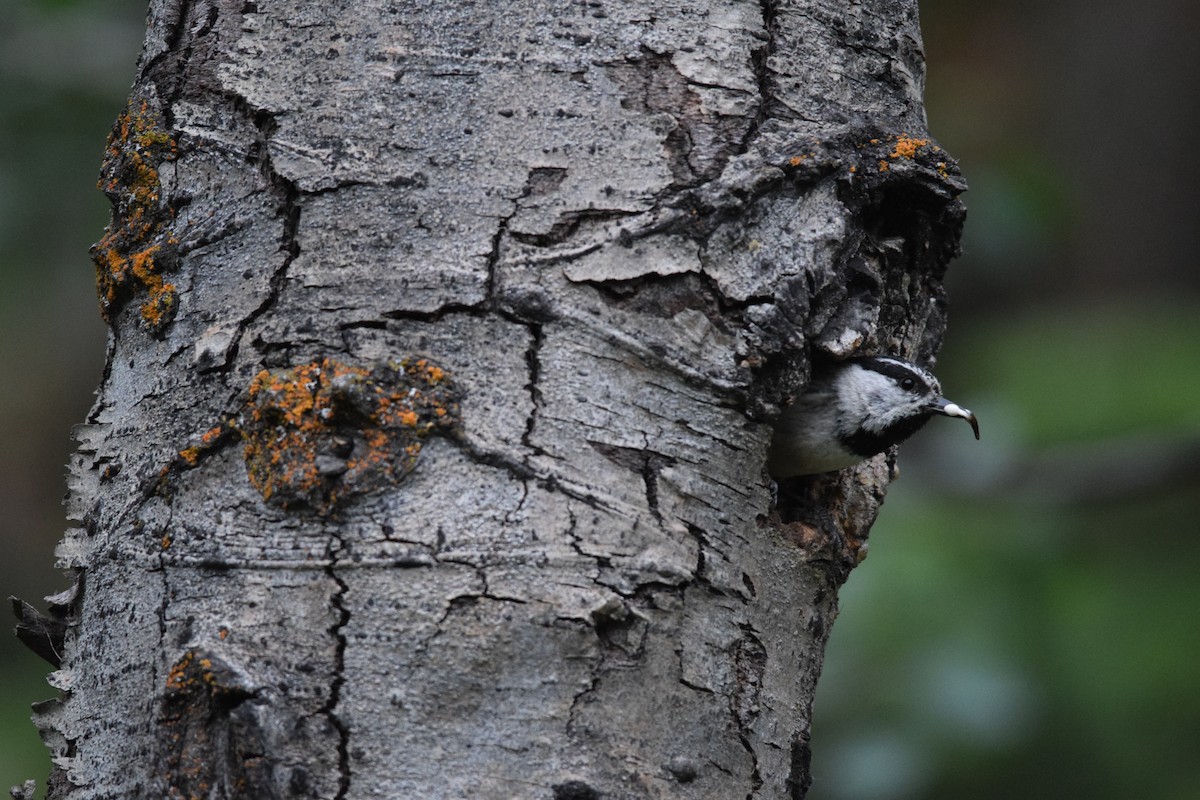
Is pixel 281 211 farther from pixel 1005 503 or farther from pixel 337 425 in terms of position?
pixel 1005 503

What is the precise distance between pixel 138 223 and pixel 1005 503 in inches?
146

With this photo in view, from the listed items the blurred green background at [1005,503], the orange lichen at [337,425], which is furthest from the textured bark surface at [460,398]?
the blurred green background at [1005,503]

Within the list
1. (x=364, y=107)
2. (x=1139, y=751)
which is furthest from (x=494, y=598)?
(x=1139, y=751)

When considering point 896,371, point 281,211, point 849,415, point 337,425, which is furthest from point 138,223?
point 896,371

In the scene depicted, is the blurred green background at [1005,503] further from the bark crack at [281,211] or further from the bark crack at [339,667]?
the bark crack at [339,667]

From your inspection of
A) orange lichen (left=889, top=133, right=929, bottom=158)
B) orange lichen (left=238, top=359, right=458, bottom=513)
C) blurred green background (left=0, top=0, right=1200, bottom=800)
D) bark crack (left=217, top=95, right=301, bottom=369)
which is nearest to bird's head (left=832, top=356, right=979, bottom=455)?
orange lichen (left=889, top=133, right=929, bottom=158)

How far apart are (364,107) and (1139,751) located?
4956 mm

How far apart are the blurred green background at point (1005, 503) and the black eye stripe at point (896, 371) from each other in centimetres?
130

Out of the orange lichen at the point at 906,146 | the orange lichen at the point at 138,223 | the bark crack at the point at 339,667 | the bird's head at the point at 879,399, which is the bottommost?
the bark crack at the point at 339,667

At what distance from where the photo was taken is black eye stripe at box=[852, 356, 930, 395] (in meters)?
2.54

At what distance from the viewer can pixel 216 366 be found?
182cm

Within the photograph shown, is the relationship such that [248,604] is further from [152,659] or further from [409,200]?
[409,200]

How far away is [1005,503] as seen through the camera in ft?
15.8

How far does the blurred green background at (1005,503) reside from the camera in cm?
391
